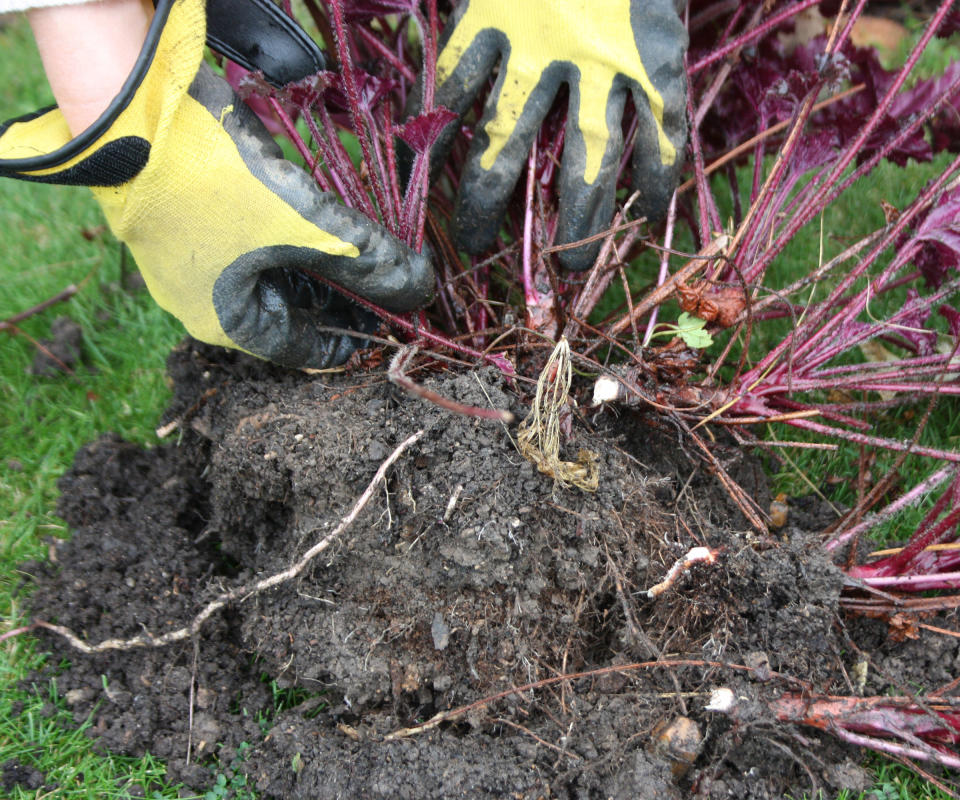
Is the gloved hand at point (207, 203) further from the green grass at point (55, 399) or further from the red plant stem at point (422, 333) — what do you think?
the green grass at point (55, 399)

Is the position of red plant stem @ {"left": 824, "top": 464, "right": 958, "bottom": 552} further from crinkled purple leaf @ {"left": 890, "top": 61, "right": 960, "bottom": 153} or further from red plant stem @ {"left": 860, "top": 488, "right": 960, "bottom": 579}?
crinkled purple leaf @ {"left": 890, "top": 61, "right": 960, "bottom": 153}

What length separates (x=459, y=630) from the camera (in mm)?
1718

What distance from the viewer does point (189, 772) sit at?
170 centimetres

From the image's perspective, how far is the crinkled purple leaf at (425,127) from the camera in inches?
72.8

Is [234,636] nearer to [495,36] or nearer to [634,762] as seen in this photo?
[634,762]

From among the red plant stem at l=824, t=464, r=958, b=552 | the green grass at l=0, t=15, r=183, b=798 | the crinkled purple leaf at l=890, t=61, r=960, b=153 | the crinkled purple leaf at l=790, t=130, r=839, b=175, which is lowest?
the green grass at l=0, t=15, r=183, b=798

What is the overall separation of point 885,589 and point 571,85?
1658 millimetres

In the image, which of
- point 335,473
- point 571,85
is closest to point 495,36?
point 571,85

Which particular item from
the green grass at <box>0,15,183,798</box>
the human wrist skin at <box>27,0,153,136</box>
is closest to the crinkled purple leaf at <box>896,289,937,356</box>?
the human wrist skin at <box>27,0,153,136</box>

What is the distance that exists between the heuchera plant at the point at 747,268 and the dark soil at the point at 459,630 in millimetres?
142

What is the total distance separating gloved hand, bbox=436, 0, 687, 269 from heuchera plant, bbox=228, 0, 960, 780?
0.09 m

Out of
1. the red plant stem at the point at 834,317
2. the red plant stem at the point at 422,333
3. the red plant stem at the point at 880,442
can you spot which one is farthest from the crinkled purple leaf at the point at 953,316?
the red plant stem at the point at 422,333

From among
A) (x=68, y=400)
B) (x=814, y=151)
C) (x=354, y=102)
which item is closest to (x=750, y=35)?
(x=814, y=151)

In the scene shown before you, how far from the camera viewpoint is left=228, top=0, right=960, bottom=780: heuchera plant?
6.21 ft
